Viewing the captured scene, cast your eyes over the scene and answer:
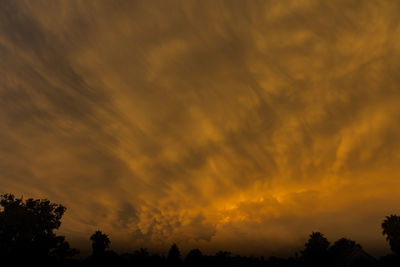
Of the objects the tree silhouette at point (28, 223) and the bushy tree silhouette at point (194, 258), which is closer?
the tree silhouette at point (28, 223)

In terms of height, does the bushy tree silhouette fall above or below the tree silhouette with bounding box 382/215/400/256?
below

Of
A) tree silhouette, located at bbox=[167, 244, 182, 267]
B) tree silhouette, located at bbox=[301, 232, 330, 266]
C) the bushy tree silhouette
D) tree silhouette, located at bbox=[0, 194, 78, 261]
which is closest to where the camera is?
tree silhouette, located at bbox=[0, 194, 78, 261]

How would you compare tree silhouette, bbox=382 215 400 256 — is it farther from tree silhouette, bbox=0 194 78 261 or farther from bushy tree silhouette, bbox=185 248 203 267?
tree silhouette, bbox=0 194 78 261

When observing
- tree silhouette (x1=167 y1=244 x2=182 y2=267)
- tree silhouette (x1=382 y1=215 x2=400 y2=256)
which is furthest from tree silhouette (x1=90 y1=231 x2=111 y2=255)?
tree silhouette (x1=382 y1=215 x2=400 y2=256)

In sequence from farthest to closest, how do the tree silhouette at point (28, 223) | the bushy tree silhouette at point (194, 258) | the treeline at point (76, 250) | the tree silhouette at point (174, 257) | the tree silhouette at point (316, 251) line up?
the tree silhouette at point (174, 257) → the bushy tree silhouette at point (194, 258) → the tree silhouette at point (316, 251) → the tree silhouette at point (28, 223) → the treeline at point (76, 250)

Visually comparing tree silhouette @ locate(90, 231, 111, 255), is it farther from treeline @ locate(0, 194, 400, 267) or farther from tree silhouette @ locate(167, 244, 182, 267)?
tree silhouette @ locate(167, 244, 182, 267)

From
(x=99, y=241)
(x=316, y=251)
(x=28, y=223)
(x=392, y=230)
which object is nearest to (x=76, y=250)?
(x=28, y=223)

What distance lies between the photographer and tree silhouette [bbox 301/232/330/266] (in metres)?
59.7

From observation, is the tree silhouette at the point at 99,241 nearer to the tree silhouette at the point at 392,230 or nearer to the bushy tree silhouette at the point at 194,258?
the bushy tree silhouette at the point at 194,258

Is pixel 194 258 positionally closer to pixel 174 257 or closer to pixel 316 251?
pixel 174 257

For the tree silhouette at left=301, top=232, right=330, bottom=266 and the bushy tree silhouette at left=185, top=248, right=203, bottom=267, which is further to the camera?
the bushy tree silhouette at left=185, top=248, right=203, bottom=267

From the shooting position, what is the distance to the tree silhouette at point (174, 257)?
7056 centimetres

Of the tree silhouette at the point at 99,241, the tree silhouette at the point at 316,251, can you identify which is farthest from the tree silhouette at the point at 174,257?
the tree silhouette at the point at 316,251

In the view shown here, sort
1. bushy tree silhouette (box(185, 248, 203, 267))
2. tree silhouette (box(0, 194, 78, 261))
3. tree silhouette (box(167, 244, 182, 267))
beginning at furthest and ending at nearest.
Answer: tree silhouette (box(167, 244, 182, 267))
bushy tree silhouette (box(185, 248, 203, 267))
tree silhouette (box(0, 194, 78, 261))
